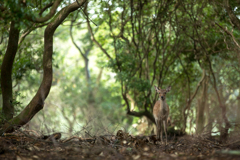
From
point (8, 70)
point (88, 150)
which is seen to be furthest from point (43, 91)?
point (88, 150)

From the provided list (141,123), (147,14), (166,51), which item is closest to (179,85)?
(166,51)

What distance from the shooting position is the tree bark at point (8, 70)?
220 inches

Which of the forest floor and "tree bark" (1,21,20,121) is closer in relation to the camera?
the forest floor

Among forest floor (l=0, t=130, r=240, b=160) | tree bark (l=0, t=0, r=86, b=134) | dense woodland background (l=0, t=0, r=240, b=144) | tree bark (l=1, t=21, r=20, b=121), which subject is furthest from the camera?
tree bark (l=1, t=21, r=20, b=121)

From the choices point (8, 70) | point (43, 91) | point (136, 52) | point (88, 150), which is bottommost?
point (88, 150)

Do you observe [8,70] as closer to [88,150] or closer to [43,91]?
[43,91]

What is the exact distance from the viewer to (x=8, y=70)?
19.0ft

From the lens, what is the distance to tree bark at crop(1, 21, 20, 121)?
5.60 m

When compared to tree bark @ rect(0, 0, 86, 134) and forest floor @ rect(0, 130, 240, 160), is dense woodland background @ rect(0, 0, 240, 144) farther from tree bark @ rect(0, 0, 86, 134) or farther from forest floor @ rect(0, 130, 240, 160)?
forest floor @ rect(0, 130, 240, 160)

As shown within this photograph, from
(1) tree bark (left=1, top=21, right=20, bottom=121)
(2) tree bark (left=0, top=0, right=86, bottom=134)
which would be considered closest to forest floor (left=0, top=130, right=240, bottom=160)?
(2) tree bark (left=0, top=0, right=86, bottom=134)

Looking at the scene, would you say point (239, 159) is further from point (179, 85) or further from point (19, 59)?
point (179, 85)

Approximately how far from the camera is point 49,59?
5469mm

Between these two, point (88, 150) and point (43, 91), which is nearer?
point (88, 150)

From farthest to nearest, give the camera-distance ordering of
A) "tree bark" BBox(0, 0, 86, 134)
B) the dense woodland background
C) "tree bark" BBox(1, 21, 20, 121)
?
"tree bark" BBox(1, 21, 20, 121) < the dense woodland background < "tree bark" BBox(0, 0, 86, 134)
